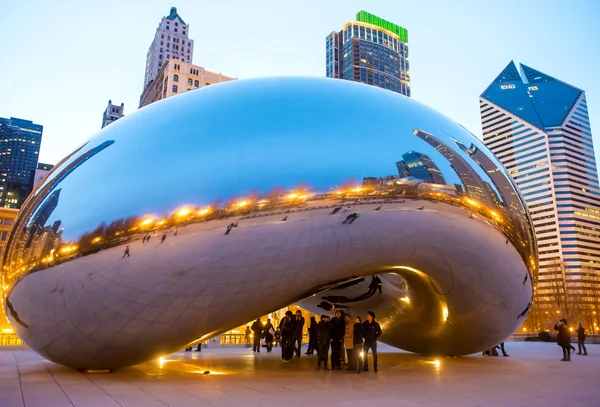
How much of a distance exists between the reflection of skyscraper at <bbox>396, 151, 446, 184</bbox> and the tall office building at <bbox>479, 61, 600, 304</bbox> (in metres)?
162

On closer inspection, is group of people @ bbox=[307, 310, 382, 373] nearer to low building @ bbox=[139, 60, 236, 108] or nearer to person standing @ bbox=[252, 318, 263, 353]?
person standing @ bbox=[252, 318, 263, 353]

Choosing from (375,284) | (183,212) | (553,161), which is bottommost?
(375,284)

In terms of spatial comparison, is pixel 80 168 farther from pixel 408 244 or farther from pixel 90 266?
pixel 408 244

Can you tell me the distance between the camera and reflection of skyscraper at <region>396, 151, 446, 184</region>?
6.74 metres

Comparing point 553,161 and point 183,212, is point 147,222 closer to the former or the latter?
point 183,212

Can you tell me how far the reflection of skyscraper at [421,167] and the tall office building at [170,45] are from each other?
525 feet

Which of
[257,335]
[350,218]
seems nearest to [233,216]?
[350,218]

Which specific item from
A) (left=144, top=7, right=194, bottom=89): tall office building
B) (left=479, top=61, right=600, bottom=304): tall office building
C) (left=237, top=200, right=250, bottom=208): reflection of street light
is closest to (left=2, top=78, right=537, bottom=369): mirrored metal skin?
(left=237, top=200, right=250, bottom=208): reflection of street light

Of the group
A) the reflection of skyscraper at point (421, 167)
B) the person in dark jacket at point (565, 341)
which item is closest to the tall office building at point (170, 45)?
the person in dark jacket at point (565, 341)

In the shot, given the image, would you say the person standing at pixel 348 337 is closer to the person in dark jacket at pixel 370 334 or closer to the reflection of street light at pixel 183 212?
the person in dark jacket at pixel 370 334

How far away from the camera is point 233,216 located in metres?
6.09

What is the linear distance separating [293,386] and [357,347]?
249 cm

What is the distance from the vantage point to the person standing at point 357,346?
9.05 metres

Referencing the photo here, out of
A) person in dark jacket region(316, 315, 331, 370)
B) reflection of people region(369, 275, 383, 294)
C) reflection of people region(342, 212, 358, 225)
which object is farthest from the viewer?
reflection of people region(369, 275, 383, 294)
